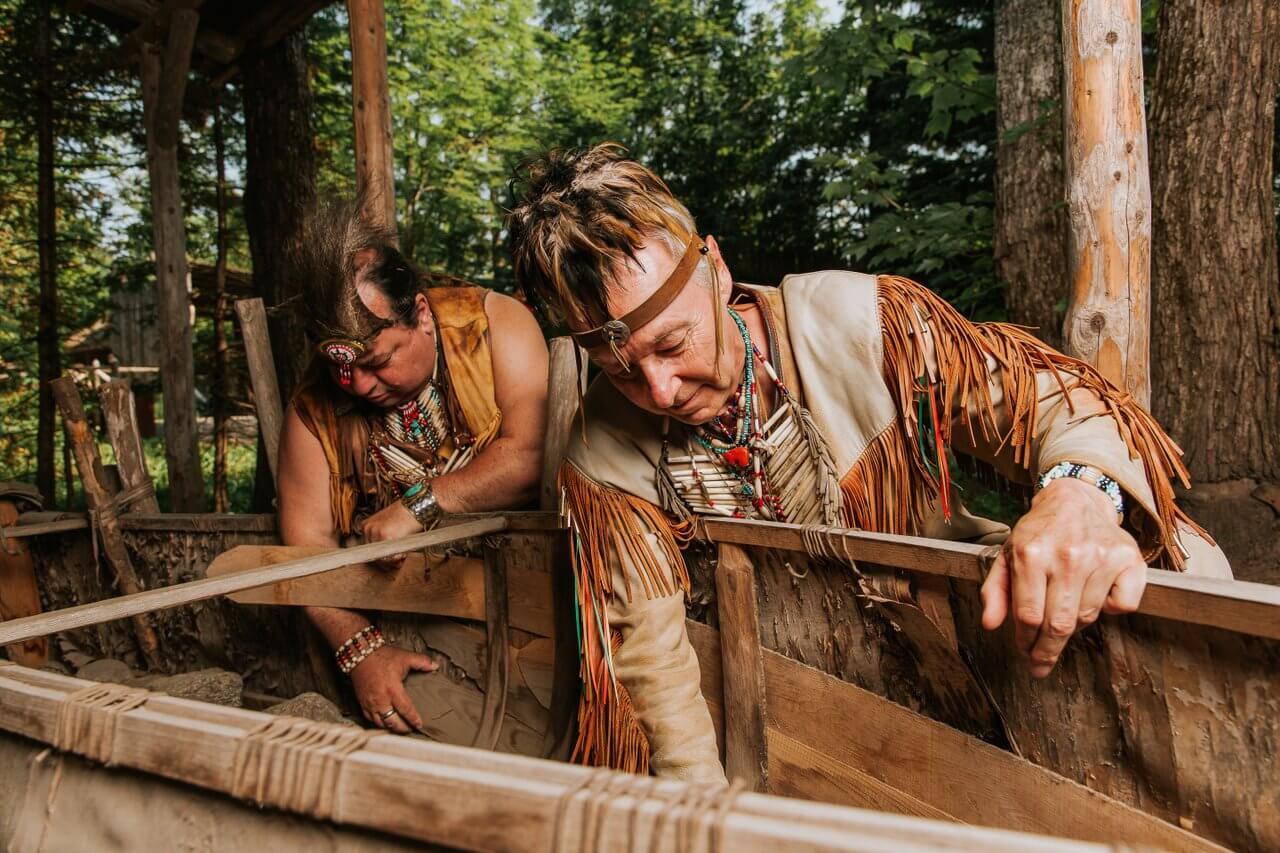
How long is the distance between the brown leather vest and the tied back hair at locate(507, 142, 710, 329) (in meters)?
0.96

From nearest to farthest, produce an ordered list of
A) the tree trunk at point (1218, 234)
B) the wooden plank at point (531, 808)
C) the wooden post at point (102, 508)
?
the wooden plank at point (531, 808) < the tree trunk at point (1218, 234) < the wooden post at point (102, 508)

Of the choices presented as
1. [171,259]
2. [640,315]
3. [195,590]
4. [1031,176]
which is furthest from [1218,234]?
[171,259]

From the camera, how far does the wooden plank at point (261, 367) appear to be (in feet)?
9.65

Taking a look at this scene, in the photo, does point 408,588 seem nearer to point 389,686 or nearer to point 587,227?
point 389,686

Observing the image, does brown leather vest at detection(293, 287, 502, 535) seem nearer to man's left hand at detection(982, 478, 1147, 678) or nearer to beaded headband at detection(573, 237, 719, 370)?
beaded headband at detection(573, 237, 719, 370)

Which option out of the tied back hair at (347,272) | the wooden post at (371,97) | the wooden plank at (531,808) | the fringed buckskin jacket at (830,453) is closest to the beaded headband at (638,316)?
the fringed buckskin jacket at (830,453)

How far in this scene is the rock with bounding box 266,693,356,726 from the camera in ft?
7.04

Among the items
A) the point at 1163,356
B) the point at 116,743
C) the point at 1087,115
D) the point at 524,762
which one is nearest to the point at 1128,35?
the point at 1087,115

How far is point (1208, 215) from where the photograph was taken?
2.77 m

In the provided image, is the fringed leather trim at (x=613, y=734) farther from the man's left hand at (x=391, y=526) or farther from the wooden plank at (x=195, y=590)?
the man's left hand at (x=391, y=526)

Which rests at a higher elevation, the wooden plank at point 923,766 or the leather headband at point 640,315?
the leather headband at point 640,315

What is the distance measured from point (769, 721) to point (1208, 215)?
2.48 metres

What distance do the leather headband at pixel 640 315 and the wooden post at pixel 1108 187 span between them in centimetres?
112

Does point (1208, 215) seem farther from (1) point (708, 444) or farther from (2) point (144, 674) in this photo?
(2) point (144, 674)
